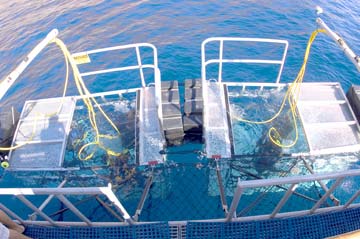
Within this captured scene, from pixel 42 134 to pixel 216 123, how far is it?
193 inches

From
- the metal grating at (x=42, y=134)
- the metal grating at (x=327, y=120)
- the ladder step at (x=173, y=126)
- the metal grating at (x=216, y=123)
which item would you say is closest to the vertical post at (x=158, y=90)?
the ladder step at (x=173, y=126)

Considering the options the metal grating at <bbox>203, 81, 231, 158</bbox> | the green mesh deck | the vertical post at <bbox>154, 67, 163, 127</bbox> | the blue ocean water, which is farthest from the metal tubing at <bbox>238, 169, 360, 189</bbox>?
the blue ocean water

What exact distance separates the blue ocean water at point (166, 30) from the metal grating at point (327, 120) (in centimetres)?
269

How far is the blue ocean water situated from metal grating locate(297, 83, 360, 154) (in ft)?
8.83

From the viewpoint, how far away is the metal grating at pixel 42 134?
7.08 meters

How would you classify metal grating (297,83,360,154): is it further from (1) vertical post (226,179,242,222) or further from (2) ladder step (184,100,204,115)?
(1) vertical post (226,179,242,222)

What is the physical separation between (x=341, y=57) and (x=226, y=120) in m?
7.60

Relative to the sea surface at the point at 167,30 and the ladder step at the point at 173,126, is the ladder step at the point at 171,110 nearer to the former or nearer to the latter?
the ladder step at the point at 173,126

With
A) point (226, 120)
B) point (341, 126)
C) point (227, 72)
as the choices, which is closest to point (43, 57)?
point (227, 72)

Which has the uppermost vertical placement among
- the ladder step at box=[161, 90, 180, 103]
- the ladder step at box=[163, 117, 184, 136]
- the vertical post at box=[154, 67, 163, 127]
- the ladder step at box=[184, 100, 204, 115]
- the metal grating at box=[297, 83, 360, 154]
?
the vertical post at box=[154, 67, 163, 127]

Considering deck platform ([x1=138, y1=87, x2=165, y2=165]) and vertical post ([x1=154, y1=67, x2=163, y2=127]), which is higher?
vertical post ([x1=154, y1=67, x2=163, y2=127])

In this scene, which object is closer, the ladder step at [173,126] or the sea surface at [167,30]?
the ladder step at [173,126]

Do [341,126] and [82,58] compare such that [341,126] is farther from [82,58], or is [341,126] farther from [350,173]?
[82,58]

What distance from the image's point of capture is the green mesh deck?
453 cm
